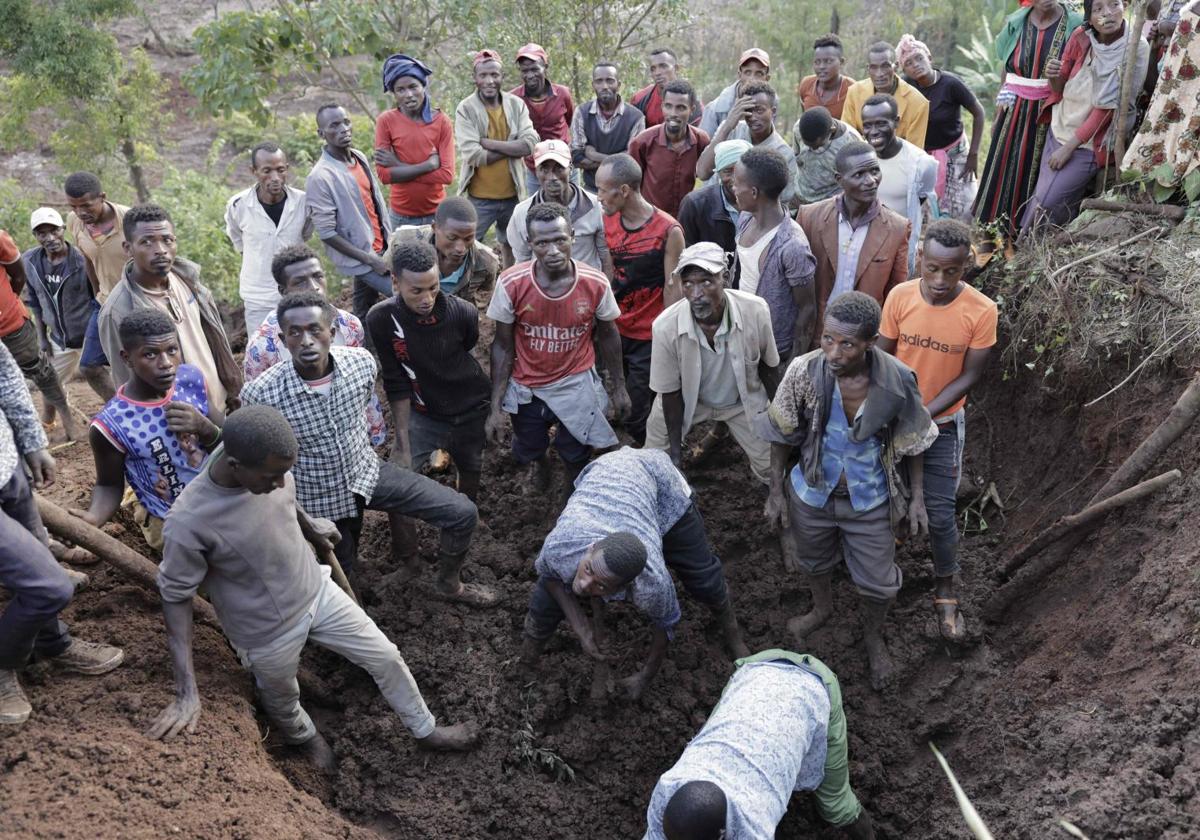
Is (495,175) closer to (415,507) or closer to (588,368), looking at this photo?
(588,368)

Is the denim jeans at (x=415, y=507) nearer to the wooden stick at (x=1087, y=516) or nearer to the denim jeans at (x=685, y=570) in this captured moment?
the denim jeans at (x=685, y=570)

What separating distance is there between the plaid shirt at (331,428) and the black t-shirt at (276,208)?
2.03 metres

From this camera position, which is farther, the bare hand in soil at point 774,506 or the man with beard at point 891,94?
the man with beard at point 891,94

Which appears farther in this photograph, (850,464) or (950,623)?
(950,623)

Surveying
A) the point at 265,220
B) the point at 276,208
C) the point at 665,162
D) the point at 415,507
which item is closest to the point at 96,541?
the point at 415,507

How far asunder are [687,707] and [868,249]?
2568 mm

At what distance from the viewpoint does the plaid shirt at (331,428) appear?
4152 millimetres

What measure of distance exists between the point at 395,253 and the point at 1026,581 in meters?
3.60

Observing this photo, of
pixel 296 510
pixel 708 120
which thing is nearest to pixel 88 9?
pixel 708 120

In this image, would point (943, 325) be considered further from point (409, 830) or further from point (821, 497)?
point (409, 830)

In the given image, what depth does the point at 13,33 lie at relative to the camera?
10.0 m

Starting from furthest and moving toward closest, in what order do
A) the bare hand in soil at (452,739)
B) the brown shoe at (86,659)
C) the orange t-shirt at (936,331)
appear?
the orange t-shirt at (936,331), the bare hand in soil at (452,739), the brown shoe at (86,659)

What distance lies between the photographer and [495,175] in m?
7.02

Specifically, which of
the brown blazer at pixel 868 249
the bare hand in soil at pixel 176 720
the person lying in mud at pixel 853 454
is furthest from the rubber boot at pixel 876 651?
the bare hand in soil at pixel 176 720
